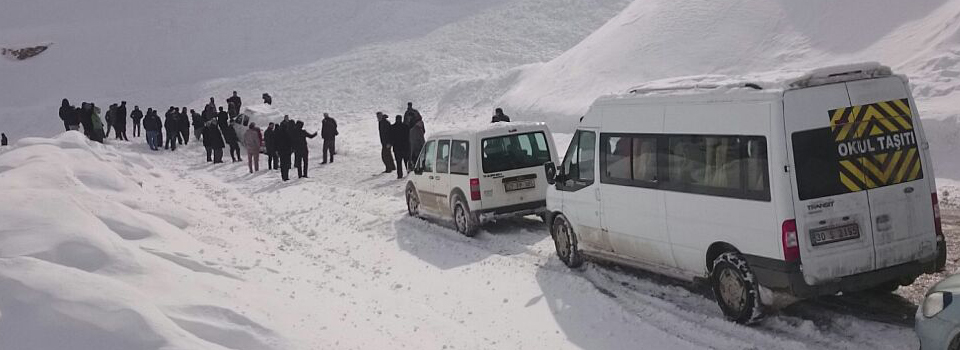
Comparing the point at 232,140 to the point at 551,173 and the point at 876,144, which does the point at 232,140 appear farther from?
the point at 876,144

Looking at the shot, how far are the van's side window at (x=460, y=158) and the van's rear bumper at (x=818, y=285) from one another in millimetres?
6287

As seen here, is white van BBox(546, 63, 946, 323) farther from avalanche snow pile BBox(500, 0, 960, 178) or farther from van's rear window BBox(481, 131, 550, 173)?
avalanche snow pile BBox(500, 0, 960, 178)

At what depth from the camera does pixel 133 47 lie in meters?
54.6

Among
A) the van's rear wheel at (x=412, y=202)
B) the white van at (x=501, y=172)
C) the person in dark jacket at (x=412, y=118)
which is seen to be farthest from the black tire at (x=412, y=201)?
the person in dark jacket at (x=412, y=118)

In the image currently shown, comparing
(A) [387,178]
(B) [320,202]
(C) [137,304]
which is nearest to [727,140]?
(C) [137,304]

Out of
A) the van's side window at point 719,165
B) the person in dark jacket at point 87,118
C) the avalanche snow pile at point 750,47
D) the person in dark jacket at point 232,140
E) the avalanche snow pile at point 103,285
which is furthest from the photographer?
the person in dark jacket at point 87,118

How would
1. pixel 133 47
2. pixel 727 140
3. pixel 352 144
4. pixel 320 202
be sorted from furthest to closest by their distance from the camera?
pixel 133 47
pixel 352 144
pixel 320 202
pixel 727 140

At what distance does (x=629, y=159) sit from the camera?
383 inches

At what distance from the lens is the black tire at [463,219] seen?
13391 mm

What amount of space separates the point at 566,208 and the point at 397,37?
134ft

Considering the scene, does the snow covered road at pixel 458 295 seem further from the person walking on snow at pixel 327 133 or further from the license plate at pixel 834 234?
the person walking on snow at pixel 327 133

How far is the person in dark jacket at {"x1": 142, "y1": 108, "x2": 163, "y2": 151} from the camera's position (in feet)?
100

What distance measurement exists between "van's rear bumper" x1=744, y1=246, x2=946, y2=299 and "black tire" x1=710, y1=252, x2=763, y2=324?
0.15 meters

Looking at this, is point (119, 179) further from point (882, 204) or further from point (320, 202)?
point (882, 204)
